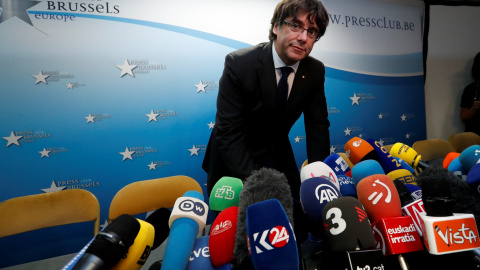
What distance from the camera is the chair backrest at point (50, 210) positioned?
1147 millimetres

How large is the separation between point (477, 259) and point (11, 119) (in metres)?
2.42

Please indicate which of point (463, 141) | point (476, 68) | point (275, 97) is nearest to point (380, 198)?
point (275, 97)

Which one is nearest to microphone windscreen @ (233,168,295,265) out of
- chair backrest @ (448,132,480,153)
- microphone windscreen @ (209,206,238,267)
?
microphone windscreen @ (209,206,238,267)

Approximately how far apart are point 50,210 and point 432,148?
2.71 meters

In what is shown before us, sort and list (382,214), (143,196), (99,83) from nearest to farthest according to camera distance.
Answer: (382,214)
(143,196)
(99,83)

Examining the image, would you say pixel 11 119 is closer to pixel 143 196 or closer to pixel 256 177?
pixel 143 196

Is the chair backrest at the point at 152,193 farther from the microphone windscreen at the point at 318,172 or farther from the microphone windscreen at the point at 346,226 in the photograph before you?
the microphone windscreen at the point at 346,226

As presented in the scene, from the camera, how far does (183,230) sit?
52cm

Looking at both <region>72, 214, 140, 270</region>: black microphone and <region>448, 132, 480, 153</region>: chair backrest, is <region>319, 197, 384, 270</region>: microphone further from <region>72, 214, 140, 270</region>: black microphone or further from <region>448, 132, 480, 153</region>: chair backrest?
<region>448, 132, 480, 153</region>: chair backrest

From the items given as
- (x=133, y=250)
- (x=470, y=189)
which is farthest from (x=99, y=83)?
(x=470, y=189)

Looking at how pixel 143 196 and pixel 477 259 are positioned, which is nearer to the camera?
pixel 477 259

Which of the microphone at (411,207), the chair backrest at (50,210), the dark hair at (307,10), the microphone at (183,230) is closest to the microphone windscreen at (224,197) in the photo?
the microphone at (183,230)

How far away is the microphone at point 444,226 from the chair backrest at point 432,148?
1.76 metres

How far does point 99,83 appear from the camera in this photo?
1796mm
